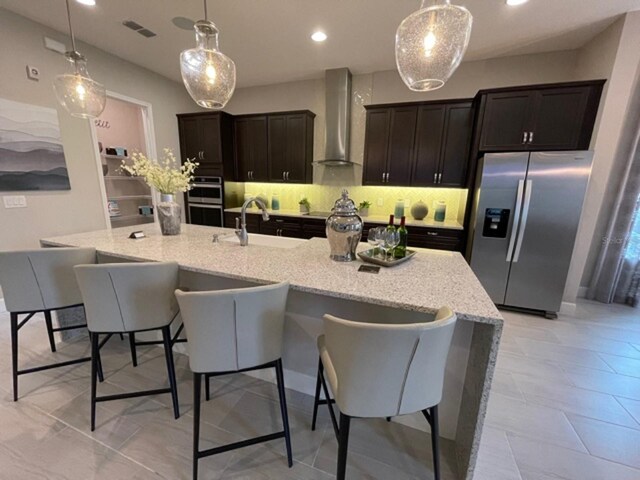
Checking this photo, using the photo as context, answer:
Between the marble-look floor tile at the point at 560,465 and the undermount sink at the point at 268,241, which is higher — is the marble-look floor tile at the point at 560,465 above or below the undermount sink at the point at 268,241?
below

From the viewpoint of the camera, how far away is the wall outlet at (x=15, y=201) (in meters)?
2.69

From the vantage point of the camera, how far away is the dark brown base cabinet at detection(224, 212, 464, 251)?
11.3 ft

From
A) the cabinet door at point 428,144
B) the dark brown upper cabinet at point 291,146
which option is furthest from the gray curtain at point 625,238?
the dark brown upper cabinet at point 291,146

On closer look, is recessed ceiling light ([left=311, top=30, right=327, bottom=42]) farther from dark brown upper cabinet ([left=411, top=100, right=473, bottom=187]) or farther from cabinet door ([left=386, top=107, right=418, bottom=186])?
dark brown upper cabinet ([left=411, top=100, right=473, bottom=187])

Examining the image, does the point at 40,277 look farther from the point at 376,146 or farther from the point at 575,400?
the point at 376,146

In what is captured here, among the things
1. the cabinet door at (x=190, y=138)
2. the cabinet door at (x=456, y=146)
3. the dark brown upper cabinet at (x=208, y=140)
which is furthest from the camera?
the cabinet door at (x=190, y=138)

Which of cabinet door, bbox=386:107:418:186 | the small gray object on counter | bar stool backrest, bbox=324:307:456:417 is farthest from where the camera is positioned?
cabinet door, bbox=386:107:418:186

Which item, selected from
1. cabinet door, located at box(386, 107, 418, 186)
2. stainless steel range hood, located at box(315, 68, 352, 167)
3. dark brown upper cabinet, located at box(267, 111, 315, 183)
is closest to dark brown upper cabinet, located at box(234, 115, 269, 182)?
dark brown upper cabinet, located at box(267, 111, 315, 183)

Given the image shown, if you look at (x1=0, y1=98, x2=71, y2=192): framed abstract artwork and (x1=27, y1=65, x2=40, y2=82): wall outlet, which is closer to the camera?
(x1=0, y1=98, x2=71, y2=192): framed abstract artwork

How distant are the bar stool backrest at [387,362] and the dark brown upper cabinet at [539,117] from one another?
3021mm

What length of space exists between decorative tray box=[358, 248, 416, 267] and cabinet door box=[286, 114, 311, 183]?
9.57 ft

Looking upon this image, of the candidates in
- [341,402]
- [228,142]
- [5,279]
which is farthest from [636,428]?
[228,142]

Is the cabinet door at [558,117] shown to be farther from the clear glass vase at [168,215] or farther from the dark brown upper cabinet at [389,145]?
the clear glass vase at [168,215]

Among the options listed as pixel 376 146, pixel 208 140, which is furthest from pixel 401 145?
pixel 208 140
